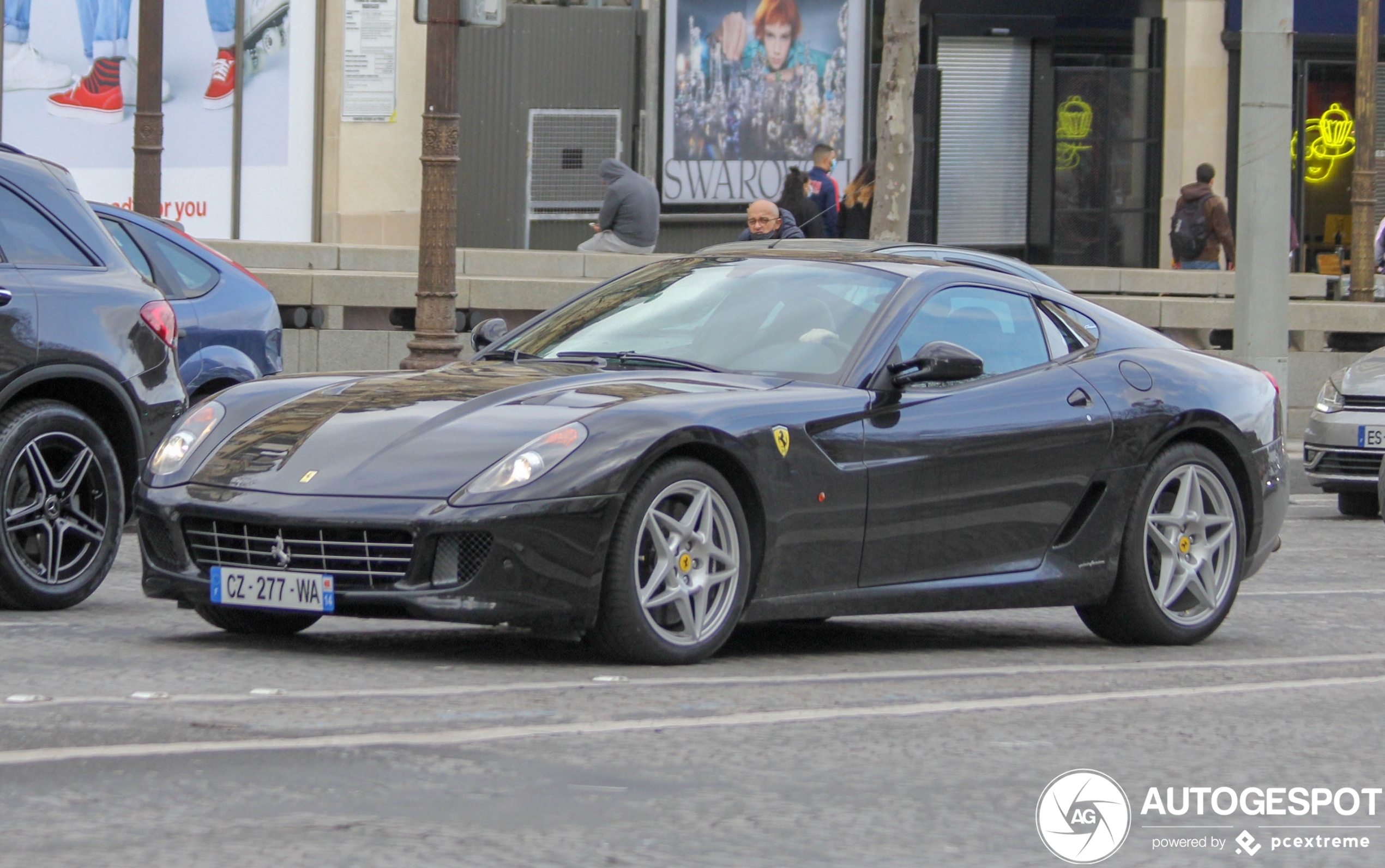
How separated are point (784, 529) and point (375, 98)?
20.9m

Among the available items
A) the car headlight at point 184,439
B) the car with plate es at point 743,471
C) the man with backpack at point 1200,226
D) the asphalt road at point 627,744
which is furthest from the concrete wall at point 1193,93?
the car headlight at point 184,439

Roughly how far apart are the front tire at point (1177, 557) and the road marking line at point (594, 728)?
1.03 m

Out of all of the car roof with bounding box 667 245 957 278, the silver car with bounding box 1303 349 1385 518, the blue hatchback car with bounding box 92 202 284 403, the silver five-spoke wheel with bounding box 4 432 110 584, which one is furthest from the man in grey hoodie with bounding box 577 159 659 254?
the silver five-spoke wheel with bounding box 4 432 110 584

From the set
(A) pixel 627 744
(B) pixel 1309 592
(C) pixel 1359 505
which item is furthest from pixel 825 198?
(A) pixel 627 744

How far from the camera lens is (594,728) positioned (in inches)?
222

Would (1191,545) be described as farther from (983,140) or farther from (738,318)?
(983,140)

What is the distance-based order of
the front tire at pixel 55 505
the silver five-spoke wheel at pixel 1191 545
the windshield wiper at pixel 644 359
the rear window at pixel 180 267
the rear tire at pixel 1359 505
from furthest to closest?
the rear tire at pixel 1359 505 → the rear window at pixel 180 267 → the silver five-spoke wheel at pixel 1191 545 → the front tire at pixel 55 505 → the windshield wiper at pixel 644 359

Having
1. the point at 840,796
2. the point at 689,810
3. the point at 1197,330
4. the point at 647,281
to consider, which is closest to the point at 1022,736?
the point at 840,796

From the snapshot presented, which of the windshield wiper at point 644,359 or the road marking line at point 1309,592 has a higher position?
the windshield wiper at point 644,359

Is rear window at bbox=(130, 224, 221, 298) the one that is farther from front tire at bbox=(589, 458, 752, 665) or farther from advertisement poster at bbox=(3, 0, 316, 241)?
advertisement poster at bbox=(3, 0, 316, 241)

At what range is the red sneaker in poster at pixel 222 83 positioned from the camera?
27000 millimetres

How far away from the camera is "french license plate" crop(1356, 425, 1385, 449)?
48.5 feet

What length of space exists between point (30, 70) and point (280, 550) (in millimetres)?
21799

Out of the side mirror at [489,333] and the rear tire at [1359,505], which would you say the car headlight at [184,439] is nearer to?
the side mirror at [489,333]
